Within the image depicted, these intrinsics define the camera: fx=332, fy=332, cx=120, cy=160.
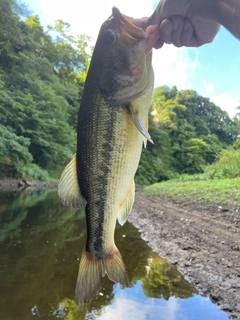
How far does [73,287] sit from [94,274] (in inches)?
117

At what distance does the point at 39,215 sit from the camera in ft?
35.8

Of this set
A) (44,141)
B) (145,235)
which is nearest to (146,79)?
(145,235)

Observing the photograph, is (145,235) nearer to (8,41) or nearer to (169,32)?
(169,32)

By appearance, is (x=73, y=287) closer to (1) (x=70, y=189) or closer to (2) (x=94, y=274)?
(2) (x=94, y=274)

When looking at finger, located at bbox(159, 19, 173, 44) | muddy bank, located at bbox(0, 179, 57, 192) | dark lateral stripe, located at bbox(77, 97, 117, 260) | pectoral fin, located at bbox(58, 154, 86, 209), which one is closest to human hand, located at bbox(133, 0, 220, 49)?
finger, located at bbox(159, 19, 173, 44)

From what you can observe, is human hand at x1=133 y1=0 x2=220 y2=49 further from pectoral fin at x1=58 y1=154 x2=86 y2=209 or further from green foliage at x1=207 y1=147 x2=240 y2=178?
green foliage at x1=207 y1=147 x2=240 y2=178

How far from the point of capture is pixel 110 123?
2.00 meters

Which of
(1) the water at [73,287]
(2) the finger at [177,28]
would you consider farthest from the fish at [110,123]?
(1) the water at [73,287]

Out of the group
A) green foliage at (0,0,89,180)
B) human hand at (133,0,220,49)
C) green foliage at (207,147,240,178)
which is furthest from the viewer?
green foliage at (0,0,89,180)

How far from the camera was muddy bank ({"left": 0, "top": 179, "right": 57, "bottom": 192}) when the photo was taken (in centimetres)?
2150

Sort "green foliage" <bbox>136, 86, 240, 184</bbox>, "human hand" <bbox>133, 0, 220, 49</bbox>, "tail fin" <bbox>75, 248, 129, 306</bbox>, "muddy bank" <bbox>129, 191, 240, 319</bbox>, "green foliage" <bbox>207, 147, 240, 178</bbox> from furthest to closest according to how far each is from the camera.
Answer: "green foliage" <bbox>136, 86, 240, 184</bbox>, "green foliage" <bbox>207, 147, 240, 178</bbox>, "muddy bank" <bbox>129, 191, 240, 319</bbox>, "tail fin" <bbox>75, 248, 129, 306</bbox>, "human hand" <bbox>133, 0, 220, 49</bbox>

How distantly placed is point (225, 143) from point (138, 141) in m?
56.0

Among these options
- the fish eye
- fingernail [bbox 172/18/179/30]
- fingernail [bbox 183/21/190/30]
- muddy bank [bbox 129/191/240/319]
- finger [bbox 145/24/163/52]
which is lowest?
muddy bank [bbox 129/191/240/319]


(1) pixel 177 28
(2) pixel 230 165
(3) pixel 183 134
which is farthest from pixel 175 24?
(3) pixel 183 134
